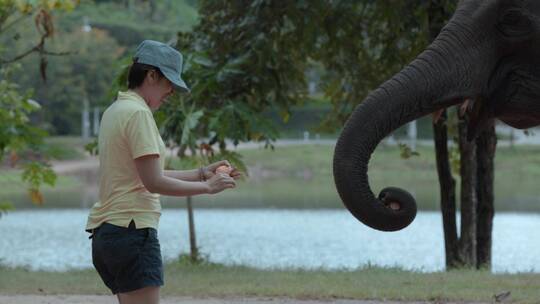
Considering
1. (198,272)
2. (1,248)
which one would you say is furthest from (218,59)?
(1,248)

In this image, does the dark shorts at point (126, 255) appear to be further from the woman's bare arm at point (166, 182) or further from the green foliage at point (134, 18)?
the green foliage at point (134, 18)

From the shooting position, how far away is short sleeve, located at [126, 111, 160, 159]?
4727 mm

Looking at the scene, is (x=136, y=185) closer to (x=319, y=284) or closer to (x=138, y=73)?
(x=138, y=73)

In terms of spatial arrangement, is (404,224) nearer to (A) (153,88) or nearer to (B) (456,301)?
(A) (153,88)

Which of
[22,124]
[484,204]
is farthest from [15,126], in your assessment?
[484,204]

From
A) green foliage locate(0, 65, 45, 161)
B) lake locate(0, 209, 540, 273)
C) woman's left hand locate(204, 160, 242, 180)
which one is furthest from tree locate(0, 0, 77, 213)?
woman's left hand locate(204, 160, 242, 180)

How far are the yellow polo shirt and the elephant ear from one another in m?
1.84

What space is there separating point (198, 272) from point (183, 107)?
1.71 meters

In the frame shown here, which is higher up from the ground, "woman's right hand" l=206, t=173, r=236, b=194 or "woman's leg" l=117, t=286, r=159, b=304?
"woman's right hand" l=206, t=173, r=236, b=194

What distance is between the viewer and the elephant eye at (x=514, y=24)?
560cm

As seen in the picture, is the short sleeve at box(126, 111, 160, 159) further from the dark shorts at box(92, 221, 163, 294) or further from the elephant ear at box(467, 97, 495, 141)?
the elephant ear at box(467, 97, 495, 141)

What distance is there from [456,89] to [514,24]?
51cm

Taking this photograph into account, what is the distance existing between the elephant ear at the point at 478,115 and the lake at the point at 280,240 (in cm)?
703

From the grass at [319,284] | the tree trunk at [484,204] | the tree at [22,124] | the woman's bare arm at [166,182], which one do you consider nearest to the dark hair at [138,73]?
the woman's bare arm at [166,182]
